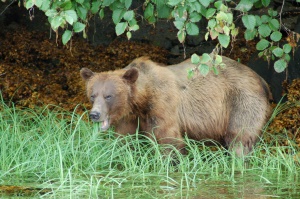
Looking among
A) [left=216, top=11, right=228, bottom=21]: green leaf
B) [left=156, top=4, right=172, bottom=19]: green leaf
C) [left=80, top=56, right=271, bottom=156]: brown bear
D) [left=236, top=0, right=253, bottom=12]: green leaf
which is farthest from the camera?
[left=80, top=56, right=271, bottom=156]: brown bear

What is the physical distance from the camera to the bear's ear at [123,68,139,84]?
312 inches

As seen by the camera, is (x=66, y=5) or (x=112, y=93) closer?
(x=66, y=5)

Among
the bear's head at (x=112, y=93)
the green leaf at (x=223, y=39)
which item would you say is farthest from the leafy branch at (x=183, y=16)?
the bear's head at (x=112, y=93)

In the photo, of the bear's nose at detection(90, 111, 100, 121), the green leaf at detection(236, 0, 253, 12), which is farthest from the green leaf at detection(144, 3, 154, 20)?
the bear's nose at detection(90, 111, 100, 121)

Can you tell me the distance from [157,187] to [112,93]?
5.46ft

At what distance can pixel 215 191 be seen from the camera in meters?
6.47

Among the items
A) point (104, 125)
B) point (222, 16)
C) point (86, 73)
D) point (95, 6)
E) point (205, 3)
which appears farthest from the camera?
point (86, 73)

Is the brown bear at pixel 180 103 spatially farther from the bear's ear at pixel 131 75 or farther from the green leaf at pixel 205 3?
the green leaf at pixel 205 3

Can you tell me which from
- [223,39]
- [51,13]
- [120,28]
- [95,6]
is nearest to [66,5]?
[51,13]

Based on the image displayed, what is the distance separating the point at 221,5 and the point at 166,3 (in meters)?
0.80

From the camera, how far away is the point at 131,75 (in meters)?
7.97

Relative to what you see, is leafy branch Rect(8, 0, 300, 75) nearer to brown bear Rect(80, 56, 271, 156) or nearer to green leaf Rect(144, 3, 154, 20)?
green leaf Rect(144, 3, 154, 20)

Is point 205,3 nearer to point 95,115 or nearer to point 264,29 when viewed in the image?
point 264,29

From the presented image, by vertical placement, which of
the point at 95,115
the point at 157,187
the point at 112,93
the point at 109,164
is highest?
the point at 112,93
